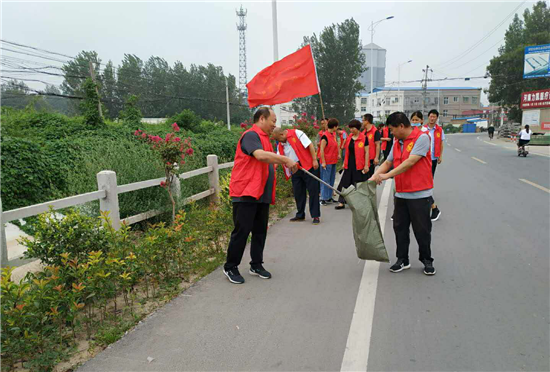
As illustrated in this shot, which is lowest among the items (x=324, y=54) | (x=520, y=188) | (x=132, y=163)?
(x=520, y=188)

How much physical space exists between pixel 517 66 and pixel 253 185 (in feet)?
194

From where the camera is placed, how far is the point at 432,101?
100375mm

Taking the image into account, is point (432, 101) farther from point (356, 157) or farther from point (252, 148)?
point (252, 148)

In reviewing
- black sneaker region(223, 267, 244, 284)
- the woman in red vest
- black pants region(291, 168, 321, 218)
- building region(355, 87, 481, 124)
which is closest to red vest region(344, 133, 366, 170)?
the woman in red vest

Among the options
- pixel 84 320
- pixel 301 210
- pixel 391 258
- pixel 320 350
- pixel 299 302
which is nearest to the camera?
pixel 320 350

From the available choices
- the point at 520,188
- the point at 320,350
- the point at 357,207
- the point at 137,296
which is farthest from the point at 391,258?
the point at 520,188

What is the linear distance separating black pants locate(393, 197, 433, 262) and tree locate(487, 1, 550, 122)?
2247 inches

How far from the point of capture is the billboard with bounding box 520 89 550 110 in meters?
37.5

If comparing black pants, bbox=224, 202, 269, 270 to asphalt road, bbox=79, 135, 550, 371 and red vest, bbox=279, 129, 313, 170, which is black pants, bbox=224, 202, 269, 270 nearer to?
asphalt road, bbox=79, 135, 550, 371

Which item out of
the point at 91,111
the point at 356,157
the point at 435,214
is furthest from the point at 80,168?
the point at 91,111

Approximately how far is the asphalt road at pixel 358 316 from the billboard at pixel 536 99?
38.6 m

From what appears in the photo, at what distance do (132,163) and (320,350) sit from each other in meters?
4.99

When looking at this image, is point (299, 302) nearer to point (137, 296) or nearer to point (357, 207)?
point (357, 207)

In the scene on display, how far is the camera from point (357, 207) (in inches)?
177
